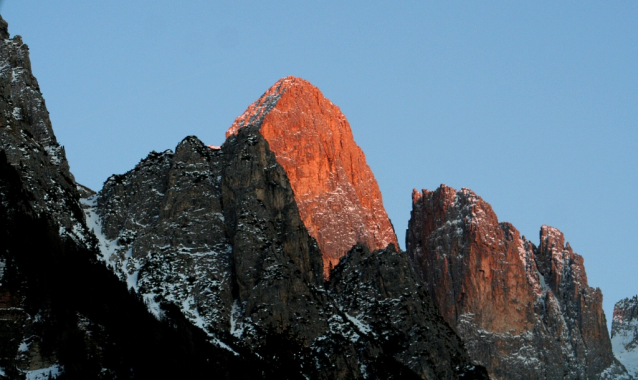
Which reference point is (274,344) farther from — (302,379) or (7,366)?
(7,366)

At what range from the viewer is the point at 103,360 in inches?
7037

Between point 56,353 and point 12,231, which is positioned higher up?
point 12,231

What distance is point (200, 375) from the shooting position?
185375 mm

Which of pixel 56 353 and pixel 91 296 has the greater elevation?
pixel 91 296

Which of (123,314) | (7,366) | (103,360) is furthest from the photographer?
(123,314)

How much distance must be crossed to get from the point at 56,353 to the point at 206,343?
2829cm

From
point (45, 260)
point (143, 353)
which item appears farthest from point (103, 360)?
point (45, 260)

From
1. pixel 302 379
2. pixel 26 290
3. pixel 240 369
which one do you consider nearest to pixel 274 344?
pixel 302 379

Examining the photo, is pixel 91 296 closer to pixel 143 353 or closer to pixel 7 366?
pixel 143 353

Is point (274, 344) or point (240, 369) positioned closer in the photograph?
point (274, 344)

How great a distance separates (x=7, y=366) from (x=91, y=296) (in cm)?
2558

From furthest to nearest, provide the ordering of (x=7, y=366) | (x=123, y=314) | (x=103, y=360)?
(x=123, y=314) → (x=103, y=360) → (x=7, y=366)

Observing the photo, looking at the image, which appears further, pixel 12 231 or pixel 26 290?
pixel 12 231

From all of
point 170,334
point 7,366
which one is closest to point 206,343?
point 170,334
